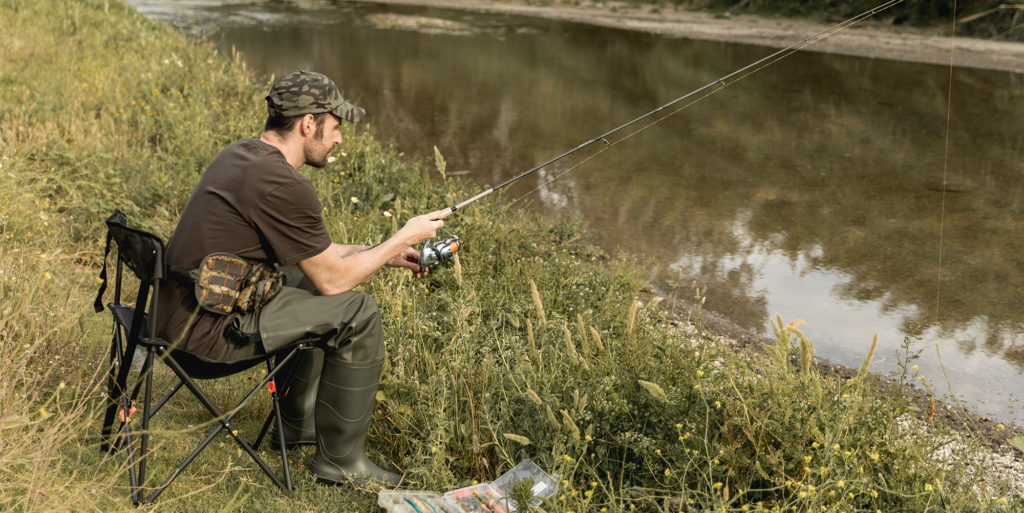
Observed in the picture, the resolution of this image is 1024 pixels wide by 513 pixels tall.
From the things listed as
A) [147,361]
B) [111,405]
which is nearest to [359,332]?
[147,361]

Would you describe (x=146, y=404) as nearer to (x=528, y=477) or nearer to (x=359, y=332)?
(x=359, y=332)

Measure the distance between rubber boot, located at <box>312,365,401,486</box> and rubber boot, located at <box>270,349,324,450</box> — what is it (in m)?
0.24

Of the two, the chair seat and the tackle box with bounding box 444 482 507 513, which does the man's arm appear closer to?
the chair seat

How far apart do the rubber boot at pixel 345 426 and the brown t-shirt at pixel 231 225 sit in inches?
17.8

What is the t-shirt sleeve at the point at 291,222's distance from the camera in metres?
2.77

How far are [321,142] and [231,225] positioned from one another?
1.68 feet

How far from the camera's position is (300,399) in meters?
3.32

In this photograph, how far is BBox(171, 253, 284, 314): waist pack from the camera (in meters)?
2.71

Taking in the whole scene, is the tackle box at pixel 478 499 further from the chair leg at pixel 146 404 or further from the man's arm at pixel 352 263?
the chair leg at pixel 146 404

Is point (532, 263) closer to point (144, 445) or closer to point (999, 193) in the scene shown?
point (144, 445)

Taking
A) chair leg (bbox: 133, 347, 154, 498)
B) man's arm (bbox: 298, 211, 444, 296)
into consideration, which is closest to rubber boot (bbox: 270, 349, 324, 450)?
man's arm (bbox: 298, 211, 444, 296)

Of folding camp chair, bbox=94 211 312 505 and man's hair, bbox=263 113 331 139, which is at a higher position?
man's hair, bbox=263 113 331 139

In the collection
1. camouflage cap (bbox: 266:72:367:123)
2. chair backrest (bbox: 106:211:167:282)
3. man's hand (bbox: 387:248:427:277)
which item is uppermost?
camouflage cap (bbox: 266:72:367:123)

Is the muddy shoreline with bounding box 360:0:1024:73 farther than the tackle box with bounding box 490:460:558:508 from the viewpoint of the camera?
Yes
